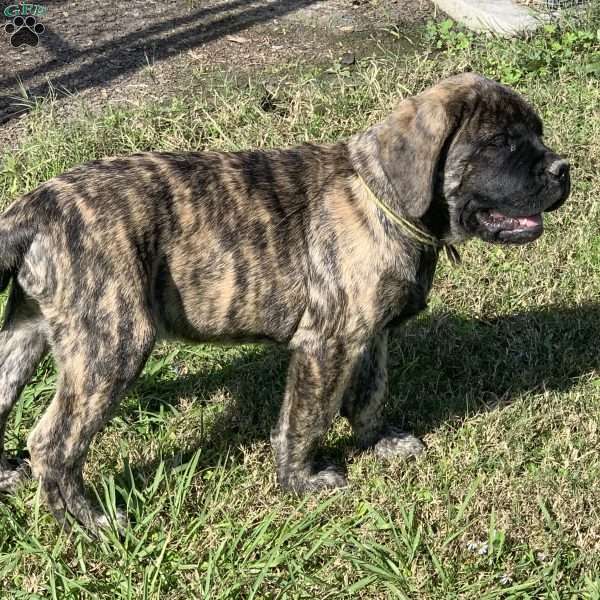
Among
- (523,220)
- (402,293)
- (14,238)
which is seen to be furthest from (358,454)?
(14,238)

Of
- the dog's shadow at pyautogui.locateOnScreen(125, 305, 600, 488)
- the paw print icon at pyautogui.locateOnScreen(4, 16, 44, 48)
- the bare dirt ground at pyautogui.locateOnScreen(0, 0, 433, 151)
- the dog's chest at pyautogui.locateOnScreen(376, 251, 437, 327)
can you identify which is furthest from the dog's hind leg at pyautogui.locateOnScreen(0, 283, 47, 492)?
the paw print icon at pyautogui.locateOnScreen(4, 16, 44, 48)

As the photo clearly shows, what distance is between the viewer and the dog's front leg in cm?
446

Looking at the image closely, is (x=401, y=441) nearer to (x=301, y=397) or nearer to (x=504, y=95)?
(x=301, y=397)

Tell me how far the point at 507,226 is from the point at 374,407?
1.15 meters

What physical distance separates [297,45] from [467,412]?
159 inches

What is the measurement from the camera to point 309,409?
179 inches

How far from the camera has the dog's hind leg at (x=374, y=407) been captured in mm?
4980

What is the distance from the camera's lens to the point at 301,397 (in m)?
4.54

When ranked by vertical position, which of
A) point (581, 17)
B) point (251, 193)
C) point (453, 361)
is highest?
point (251, 193)

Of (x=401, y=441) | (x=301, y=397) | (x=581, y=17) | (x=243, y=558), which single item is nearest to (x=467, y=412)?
(x=401, y=441)

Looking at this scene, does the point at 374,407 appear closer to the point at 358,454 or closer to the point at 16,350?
the point at 358,454

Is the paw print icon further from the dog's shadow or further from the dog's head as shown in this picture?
the dog's head

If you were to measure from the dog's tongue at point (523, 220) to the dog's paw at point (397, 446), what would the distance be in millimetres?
1242

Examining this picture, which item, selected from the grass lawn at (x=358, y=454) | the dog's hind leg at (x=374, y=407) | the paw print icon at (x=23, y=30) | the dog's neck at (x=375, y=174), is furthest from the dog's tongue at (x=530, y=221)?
the paw print icon at (x=23, y=30)
